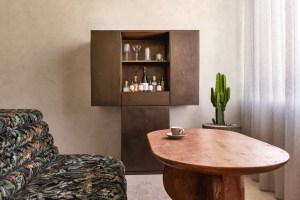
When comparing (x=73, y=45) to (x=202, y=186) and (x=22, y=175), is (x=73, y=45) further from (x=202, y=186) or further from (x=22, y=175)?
(x=202, y=186)

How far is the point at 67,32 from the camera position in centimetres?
367

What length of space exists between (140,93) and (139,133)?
48cm

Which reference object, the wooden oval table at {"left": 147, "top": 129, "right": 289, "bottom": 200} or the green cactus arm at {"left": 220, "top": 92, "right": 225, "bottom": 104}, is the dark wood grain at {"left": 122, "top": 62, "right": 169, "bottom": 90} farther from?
the wooden oval table at {"left": 147, "top": 129, "right": 289, "bottom": 200}

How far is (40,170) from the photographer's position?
1745 millimetres

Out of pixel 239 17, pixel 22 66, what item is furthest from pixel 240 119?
pixel 22 66

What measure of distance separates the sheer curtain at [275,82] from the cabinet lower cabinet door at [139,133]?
109cm

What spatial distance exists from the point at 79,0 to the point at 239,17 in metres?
2.18

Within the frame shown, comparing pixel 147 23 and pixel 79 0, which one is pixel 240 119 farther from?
pixel 79 0

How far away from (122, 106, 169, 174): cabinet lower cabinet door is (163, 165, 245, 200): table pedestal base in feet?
4.63

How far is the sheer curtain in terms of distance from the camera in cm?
238

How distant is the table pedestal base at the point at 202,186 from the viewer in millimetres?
1331

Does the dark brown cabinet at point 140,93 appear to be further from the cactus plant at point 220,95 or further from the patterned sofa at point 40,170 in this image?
the patterned sofa at point 40,170

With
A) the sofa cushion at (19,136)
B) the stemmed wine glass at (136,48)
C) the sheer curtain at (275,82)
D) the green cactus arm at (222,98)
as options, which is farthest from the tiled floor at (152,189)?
the stemmed wine glass at (136,48)

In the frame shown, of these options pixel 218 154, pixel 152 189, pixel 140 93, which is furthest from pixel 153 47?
pixel 218 154
